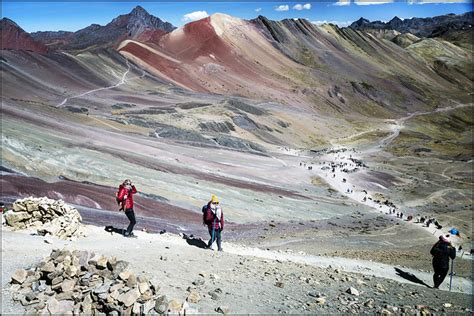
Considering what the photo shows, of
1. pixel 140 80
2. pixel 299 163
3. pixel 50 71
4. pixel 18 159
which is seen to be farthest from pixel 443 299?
pixel 140 80

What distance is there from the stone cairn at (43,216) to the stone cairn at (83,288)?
445 centimetres

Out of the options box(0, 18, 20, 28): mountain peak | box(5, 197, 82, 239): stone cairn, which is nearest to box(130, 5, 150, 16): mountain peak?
box(0, 18, 20, 28): mountain peak

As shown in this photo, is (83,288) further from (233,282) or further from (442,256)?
(442,256)

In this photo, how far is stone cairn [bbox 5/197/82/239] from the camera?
47.5 feet

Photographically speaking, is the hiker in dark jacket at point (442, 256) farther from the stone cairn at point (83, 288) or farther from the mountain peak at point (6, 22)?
the mountain peak at point (6, 22)

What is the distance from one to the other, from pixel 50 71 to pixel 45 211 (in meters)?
74.5

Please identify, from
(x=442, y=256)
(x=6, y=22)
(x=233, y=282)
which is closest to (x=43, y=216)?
(x=233, y=282)

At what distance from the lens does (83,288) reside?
9250 millimetres

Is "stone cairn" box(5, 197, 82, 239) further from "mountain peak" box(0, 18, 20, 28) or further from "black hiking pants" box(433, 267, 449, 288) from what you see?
"mountain peak" box(0, 18, 20, 28)

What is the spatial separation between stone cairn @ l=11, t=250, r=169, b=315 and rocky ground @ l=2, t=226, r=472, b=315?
34 cm

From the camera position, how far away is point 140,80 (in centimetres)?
9781

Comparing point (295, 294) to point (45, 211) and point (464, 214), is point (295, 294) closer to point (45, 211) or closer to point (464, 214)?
point (45, 211)

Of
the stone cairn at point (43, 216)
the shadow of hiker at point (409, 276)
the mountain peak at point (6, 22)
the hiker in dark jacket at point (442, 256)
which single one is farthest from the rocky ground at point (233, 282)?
the mountain peak at point (6, 22)

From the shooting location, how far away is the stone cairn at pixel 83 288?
342 inches
